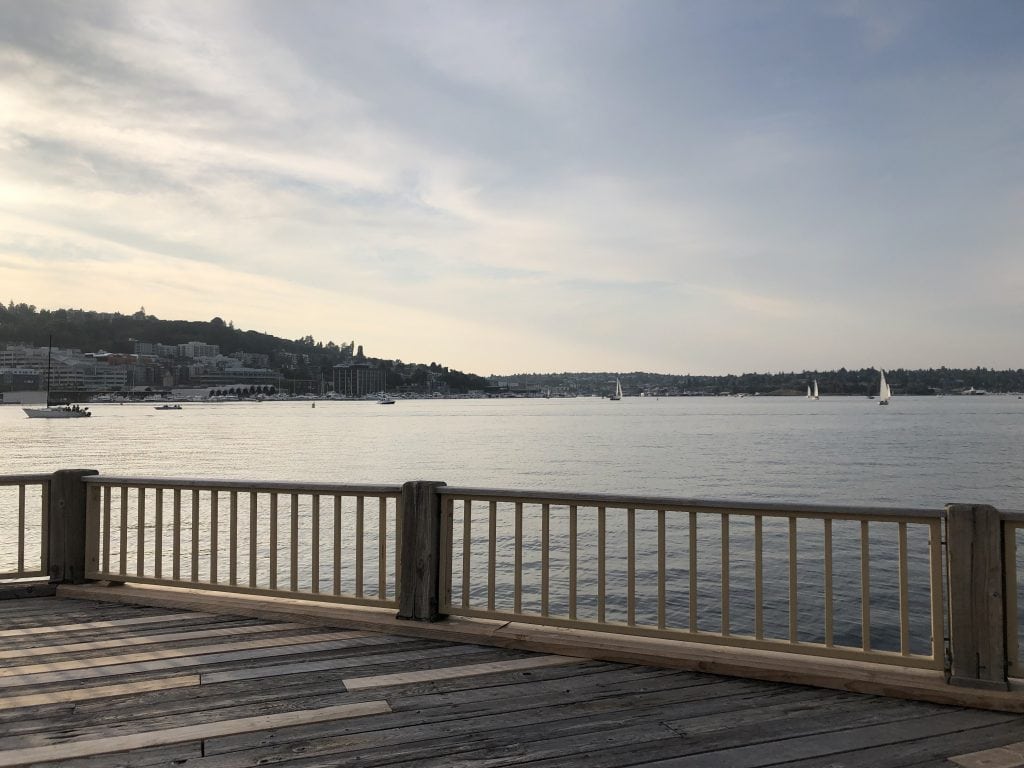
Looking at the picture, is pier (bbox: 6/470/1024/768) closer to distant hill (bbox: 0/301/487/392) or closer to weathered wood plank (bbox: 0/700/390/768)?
weathered wood plank (bbox: 0/700/390/768)

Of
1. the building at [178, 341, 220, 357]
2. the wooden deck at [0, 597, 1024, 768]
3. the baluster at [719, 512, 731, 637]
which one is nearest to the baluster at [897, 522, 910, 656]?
the wooden deck at [0, 597, 1024, 768]

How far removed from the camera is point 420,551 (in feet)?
17.1

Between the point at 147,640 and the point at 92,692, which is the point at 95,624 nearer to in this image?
the point at 147,640

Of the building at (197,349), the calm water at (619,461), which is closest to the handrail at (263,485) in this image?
the calm water at (619,461)

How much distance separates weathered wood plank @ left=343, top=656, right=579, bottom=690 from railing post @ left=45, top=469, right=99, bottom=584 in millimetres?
3470

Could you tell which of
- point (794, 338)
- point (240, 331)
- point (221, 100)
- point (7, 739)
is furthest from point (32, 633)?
point (240, 331)

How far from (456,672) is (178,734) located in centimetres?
156

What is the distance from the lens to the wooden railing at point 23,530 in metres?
6.09

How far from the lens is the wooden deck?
10.6ft

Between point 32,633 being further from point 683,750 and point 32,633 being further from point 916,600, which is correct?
point 916,600

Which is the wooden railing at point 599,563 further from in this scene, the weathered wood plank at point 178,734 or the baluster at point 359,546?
the weathered wood plank at point 178,734

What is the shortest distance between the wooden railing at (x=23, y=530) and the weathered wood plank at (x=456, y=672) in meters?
3.45

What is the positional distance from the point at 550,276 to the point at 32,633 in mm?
63071

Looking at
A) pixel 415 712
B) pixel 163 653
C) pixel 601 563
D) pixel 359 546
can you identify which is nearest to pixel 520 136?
pixel 359 546
